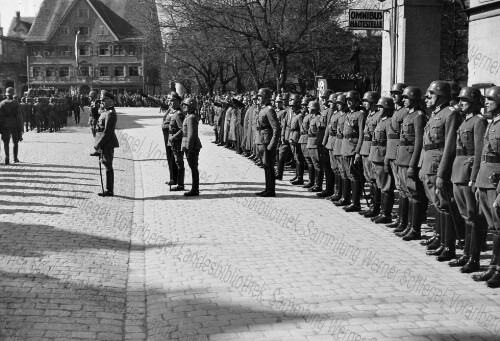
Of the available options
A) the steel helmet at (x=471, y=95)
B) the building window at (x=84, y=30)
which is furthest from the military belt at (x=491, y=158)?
the building window at (x=84, y=30)

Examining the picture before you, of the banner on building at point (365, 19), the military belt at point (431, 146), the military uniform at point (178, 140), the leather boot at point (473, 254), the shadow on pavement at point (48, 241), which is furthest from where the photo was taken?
the banner on building at point (365, 19)

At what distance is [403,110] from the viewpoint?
9.11 m

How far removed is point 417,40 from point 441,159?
29.1ft

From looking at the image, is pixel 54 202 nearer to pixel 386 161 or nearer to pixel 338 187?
pixel 338 187

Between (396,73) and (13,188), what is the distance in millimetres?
9182

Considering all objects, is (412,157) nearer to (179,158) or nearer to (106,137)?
(179,158)

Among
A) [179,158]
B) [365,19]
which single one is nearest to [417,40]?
[365,19]

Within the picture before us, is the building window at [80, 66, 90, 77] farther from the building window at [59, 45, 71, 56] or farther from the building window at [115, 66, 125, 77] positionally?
the building window at [115, 66, 125, 77]

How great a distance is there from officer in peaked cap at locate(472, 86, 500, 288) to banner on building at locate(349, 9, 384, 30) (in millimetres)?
6861

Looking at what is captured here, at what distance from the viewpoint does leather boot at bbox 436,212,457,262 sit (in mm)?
7652

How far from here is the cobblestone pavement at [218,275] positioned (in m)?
5.46

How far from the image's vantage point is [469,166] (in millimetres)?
7008

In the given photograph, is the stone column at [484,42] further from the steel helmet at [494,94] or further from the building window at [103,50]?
the building window at [103,50]

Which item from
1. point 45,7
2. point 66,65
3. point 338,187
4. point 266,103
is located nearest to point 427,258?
point 338,187
